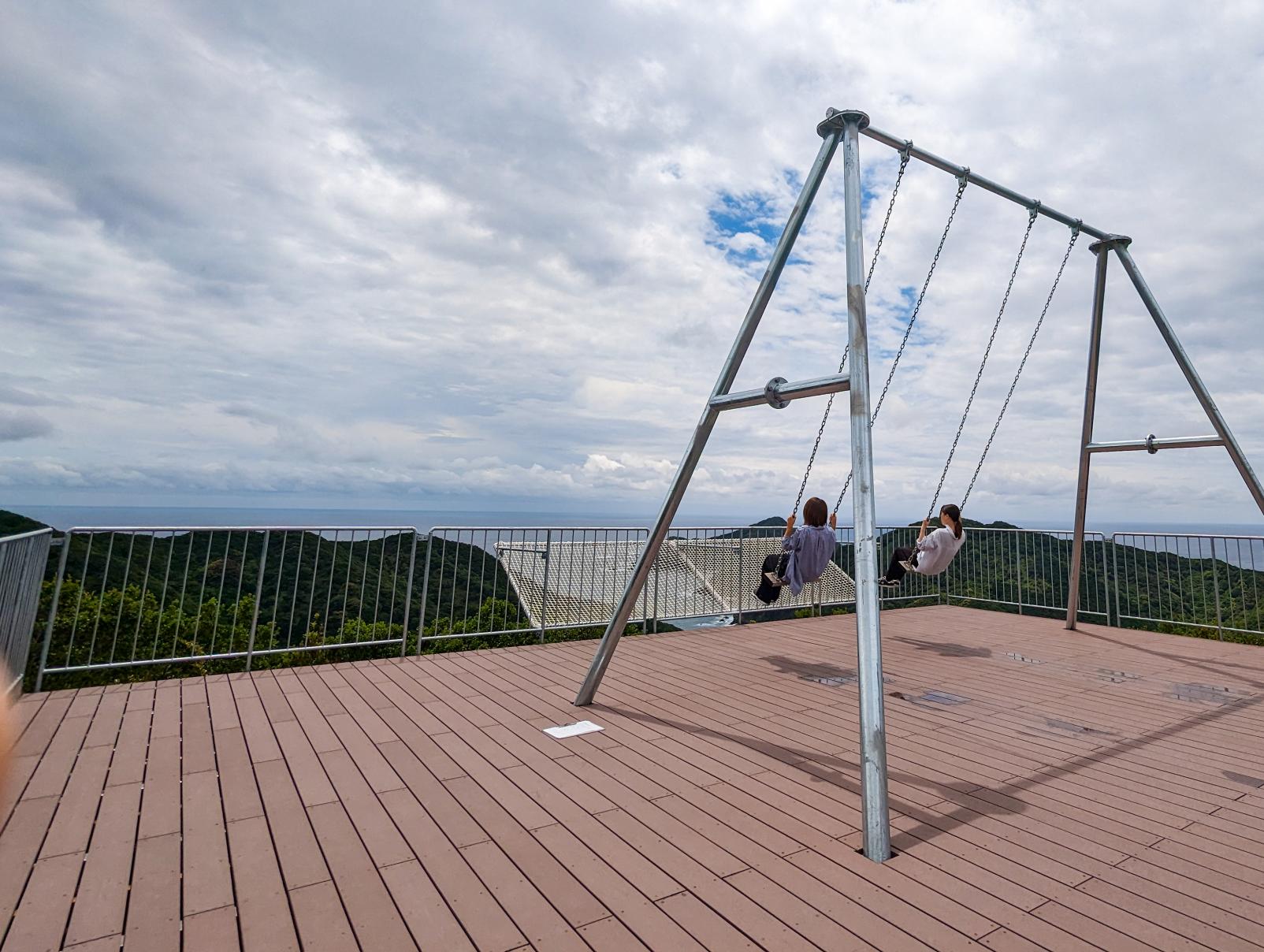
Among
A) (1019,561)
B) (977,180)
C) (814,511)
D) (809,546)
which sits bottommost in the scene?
(1019,561)

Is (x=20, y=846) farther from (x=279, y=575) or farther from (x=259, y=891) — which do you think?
(x=279, y=575)

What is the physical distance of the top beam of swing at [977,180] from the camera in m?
4.64

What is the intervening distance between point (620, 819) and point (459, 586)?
16.0ft

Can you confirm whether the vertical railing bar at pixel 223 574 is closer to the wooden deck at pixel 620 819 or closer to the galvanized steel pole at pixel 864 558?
the wooden deck at pixel 620 819

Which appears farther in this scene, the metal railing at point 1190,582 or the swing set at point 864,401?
the metal railing at point 1190,582

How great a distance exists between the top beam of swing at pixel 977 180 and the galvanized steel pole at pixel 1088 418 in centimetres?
31

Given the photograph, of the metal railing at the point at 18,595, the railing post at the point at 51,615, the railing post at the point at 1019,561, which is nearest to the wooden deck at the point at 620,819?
the metal railing at the point at 18,595

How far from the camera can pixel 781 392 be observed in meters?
4.03

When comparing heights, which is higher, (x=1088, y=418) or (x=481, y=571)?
(x=1088, y=418)

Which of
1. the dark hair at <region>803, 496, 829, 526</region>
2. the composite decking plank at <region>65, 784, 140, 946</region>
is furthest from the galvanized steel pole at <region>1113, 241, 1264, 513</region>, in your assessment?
the composite decking plank at <region>65, 784, 140, 946</region>

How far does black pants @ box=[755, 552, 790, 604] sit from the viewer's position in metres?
6.04

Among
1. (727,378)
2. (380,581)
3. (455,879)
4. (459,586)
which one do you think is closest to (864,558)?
(727,378)

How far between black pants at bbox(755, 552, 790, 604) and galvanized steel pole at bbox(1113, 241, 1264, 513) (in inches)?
177

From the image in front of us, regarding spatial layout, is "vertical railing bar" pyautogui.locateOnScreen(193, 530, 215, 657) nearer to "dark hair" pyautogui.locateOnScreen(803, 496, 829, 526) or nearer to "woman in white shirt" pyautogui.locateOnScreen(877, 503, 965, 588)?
"dark hair" pyautogui.locateOnScreen(803, 496, 829, 526)
